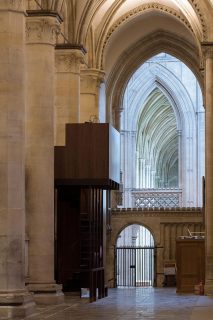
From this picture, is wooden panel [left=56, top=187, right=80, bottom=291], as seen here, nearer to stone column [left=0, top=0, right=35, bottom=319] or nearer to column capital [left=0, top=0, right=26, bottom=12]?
stone column [left=0, top=0, right=35, bottom=319]

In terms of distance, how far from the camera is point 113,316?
1856cm

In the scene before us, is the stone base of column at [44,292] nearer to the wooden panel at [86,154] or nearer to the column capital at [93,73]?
the wooden panel at [86,154]

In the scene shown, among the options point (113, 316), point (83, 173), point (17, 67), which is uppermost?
point (17, 67)

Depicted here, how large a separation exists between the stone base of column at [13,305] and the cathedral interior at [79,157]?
3cm

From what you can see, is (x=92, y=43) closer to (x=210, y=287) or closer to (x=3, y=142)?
(x=210, y=287)

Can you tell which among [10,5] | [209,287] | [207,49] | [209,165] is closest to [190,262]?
[209,287]

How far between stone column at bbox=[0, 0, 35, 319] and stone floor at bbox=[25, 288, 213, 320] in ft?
1.86

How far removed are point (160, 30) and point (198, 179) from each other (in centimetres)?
1096

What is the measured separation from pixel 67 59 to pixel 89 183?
17.8 feet

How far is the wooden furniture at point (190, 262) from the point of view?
29453mm

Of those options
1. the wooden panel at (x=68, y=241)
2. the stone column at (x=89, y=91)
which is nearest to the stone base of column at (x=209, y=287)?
the wooden panel at (x=68, y=241)

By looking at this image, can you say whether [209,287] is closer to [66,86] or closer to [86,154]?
[86,154]

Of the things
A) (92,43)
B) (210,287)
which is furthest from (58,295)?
(92,43)

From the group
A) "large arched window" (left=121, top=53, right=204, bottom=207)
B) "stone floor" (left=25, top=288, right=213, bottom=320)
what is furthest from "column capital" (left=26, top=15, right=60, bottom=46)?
"large arched window" (left=121, top=53, right=204, bottom=207)
